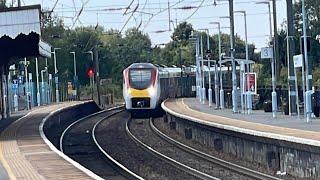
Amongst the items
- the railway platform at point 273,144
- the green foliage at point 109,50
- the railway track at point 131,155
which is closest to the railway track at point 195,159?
the railway track at point 131,155

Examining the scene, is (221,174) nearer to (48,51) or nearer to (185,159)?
(185,159)

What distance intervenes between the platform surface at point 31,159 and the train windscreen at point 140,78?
56.0 feet

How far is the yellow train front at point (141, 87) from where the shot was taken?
5641 centimetres

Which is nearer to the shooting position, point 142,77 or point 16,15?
point 16,15

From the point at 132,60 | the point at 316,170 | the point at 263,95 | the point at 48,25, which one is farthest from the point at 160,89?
the point at 132,60

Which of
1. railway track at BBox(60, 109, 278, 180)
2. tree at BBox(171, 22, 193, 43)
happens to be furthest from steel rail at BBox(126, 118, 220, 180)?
tree at BBox(171, 22, 193, 43)

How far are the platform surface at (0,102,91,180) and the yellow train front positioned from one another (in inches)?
662

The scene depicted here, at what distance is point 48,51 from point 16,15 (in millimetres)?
11868

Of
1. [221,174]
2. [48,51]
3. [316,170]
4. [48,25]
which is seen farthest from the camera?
[48,25]

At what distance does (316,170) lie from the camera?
856 inches

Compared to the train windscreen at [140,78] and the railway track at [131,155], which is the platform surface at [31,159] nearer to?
the railway track at [131,155]

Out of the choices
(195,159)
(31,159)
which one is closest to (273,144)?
(195,159)

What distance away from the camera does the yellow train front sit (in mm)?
56406

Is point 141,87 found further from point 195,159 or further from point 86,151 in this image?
point 195,159
